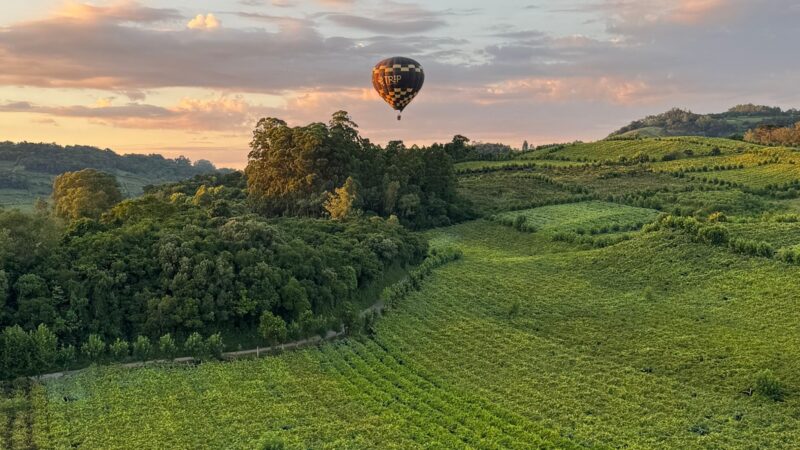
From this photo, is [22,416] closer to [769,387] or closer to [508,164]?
[769,387]

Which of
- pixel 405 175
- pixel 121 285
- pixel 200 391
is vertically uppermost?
pixel 405 175

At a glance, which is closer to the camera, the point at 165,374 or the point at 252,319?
the point at 165,374

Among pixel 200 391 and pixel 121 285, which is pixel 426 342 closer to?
pixel 200 391

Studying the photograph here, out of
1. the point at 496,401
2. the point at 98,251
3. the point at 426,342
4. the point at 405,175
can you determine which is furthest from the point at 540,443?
the point at 405,175

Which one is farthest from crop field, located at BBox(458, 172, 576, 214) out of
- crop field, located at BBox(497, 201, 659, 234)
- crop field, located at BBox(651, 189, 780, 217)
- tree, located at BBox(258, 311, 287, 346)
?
tree, located at BBox(258, 311, 287, 346)

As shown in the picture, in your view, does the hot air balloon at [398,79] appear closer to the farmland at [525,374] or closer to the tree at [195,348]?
the farmland at [525,374]

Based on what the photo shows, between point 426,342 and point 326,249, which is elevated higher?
point 326,249

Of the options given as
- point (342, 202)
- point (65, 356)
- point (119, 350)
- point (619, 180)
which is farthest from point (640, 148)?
point (65, 356)
